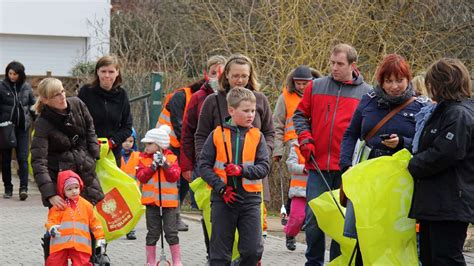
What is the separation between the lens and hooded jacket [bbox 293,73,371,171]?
8.37 m

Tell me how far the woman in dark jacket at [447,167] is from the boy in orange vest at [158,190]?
3.11m

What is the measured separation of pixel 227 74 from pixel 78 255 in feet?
6.25

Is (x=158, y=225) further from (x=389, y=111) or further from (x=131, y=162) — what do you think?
(x=389, y=111)

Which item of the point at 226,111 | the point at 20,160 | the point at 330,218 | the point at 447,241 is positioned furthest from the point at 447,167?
the point at 20,160

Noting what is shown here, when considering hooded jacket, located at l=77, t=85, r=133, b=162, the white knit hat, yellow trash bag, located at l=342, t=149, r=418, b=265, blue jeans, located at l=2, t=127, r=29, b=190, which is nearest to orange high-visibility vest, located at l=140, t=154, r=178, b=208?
the white knit hat

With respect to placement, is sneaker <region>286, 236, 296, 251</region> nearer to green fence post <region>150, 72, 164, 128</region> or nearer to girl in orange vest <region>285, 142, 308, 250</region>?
girl in orange vest <region>285, 142, 308, 250</region>

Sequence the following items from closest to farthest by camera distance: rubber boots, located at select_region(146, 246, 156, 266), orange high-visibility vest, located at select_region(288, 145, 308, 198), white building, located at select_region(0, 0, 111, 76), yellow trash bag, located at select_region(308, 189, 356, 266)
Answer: yellow trash bag, located at select_region(308, 189, 356, 266) < rubber boots, located at select_region(146, 246, 156, 266) < orange high-visibility vest, located at select_region(288, 145, 308, 198) < white building, located at select_region(0, 0, 111, 76)

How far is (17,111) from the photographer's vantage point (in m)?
15.6

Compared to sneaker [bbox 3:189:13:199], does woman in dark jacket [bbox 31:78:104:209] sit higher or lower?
higher

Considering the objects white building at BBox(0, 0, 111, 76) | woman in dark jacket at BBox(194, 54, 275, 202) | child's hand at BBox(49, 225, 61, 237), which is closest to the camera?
child's hand at BBox(49, 225, 61, 237)

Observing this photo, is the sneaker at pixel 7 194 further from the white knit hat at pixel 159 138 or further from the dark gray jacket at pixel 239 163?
the dark gray jacket at pixel 239 163

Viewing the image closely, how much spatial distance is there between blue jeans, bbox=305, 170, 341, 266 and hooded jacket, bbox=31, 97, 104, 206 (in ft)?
5.80

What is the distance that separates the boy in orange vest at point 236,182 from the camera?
787 centimetres

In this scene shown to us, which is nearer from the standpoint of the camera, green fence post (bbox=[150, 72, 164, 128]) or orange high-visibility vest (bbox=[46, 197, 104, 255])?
orange high-visibility vest (bbox=[46, 197, 104, 255])
